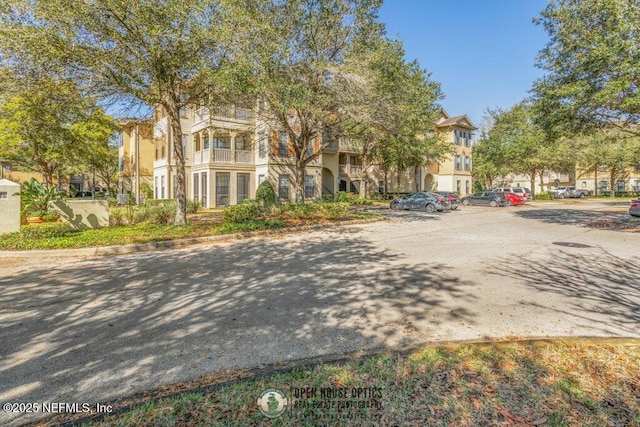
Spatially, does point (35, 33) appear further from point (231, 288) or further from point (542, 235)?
point (542, 235)

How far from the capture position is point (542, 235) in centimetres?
1308

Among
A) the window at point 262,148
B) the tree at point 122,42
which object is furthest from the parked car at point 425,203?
the tree at point 122,42

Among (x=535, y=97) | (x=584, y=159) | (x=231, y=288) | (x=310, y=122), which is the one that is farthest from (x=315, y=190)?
(x=584, y=159)

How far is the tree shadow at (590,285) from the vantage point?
188 inches

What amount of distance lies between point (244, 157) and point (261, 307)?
22263 mm

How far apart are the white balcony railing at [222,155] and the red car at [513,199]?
79.8 feet

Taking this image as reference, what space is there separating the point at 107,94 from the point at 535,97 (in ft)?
→ 60.4

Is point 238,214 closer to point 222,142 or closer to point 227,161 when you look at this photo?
point 227,161

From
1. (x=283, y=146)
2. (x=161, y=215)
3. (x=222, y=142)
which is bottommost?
(x=161, y=215)

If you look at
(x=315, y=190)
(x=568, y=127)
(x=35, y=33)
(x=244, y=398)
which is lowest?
(x=244, y=398)

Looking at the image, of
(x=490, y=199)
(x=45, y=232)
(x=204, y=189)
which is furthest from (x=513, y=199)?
(x=45, y=232)

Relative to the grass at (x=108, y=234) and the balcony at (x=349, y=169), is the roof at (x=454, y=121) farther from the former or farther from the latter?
the grass at (x=108, y=234)

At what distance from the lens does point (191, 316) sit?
4.81m

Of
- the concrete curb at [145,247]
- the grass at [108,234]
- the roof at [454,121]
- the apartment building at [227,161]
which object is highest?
the roof at [454,121]
